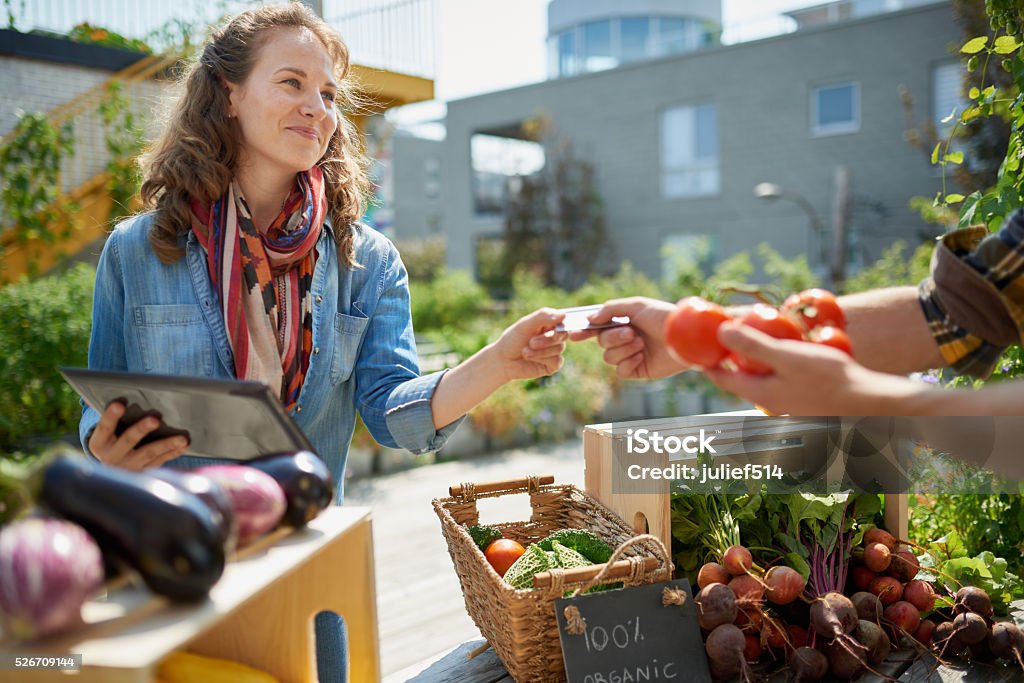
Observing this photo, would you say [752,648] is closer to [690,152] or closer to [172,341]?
[172,341]

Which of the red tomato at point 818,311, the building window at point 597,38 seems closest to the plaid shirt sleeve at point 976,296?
the red tomato at point 818,311

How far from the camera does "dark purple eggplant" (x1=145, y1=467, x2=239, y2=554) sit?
0.86 metres

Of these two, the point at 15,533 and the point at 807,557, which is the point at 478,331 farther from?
the point at 15,533

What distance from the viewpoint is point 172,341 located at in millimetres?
1591

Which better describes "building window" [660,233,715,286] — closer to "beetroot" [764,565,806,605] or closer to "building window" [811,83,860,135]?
"building window" [811,83,860,135]

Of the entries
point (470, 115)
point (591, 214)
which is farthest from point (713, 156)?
point (470, 115)

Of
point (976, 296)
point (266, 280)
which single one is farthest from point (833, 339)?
point (266, 280)

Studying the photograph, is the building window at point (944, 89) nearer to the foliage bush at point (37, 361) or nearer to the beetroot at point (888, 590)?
the foliage bush at point (37, 361)

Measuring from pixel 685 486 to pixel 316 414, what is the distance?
810 millimetres

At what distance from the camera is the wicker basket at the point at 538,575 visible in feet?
4.74

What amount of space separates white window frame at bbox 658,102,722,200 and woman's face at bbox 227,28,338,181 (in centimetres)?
1538

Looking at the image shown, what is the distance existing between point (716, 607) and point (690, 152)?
16281mm

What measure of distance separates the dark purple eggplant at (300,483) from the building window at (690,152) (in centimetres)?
1608

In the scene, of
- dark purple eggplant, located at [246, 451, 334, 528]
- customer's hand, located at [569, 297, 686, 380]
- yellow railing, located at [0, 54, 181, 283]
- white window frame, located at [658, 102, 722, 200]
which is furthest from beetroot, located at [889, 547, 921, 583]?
white window frame, located at [658, 102, 722, 200]
